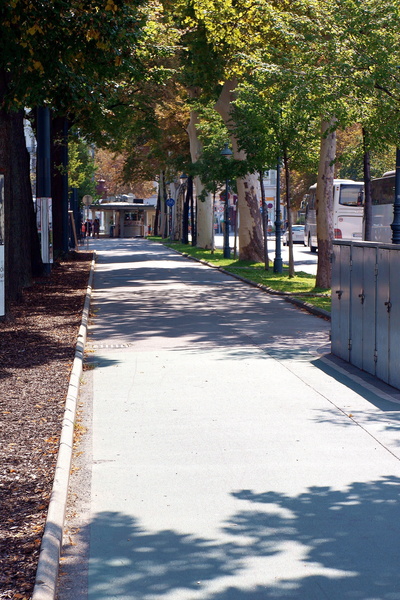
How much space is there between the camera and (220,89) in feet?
129

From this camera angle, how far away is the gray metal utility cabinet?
1068 centimetres

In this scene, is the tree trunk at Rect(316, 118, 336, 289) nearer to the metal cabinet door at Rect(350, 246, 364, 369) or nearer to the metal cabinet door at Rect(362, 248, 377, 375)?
the metal cabinet door at Rect(350, 246, 364, 369)

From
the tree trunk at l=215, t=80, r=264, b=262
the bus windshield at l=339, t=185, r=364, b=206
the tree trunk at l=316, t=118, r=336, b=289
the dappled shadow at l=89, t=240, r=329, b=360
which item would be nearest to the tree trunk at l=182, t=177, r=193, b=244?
the bus windshield at l=339, t=185, r=364, b=206

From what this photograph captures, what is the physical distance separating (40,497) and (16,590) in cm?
169

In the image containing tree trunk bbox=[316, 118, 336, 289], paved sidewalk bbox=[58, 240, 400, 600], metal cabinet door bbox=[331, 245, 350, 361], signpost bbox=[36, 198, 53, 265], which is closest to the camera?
paved sidewalk bbox=[58, 240, 400, 600]

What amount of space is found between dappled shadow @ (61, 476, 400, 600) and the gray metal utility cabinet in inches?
172

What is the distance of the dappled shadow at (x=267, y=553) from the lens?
4.84 metres

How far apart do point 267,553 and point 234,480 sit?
1537 mm

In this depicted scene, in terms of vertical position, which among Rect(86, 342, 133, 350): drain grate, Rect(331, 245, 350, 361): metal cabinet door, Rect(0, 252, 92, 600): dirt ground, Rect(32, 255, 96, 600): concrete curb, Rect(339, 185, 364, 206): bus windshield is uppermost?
Rect(339, 185, 364, 206): bus windshield

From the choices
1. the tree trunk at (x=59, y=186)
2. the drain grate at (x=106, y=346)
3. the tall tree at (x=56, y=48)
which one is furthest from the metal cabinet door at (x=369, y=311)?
the tree trunk at (x=59, y=186)

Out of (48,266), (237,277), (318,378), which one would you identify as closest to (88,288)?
(48,266)

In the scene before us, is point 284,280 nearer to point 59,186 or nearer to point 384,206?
point 384,206

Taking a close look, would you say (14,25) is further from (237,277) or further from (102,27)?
(237,277)

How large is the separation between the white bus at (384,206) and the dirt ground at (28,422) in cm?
2059
